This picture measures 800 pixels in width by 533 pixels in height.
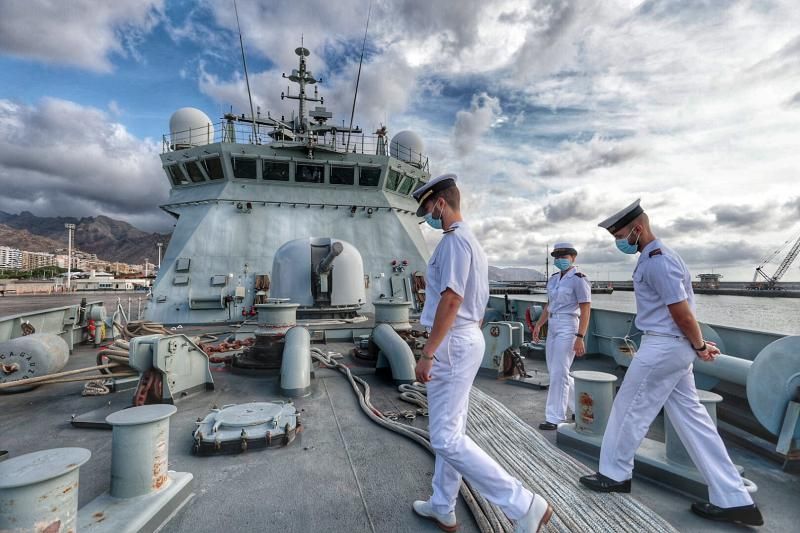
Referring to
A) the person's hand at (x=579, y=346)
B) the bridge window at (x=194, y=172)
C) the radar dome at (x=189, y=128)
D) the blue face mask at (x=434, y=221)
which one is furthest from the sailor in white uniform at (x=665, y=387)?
the radar dome at (x=189, y=128)

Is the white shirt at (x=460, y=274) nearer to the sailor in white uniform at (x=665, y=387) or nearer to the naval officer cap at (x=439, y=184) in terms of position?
the naval officer cap at (x=439, y=184)

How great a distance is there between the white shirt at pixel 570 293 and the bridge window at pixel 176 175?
1198cm

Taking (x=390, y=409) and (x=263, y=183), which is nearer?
(x=390, y=409)

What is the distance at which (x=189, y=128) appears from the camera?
13.3 m

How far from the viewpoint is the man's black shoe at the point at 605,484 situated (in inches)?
87.9

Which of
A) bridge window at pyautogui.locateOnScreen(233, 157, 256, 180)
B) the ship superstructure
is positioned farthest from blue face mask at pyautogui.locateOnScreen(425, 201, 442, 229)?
bridge window at pyautogui.locateOnScreen(233, 157, 256, 180)

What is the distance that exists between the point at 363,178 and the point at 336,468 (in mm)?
10586

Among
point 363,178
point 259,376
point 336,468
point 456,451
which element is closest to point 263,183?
point 363,178

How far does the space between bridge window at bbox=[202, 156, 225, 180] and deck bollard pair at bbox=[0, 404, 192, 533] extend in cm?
1054

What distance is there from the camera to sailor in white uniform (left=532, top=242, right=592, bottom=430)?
343 cm

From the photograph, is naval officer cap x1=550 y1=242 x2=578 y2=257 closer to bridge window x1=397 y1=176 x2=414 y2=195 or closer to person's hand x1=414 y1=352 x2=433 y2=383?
person's hand x1=414 y1=352 x2=433 y2=383

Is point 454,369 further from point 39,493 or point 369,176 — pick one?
point 369,176

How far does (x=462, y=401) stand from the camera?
184cm

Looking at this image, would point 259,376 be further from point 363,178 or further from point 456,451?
point 363,178
